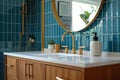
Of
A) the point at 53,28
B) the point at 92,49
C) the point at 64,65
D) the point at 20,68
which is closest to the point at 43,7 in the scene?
the point at 53,28

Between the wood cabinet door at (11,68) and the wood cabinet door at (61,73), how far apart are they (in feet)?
2.26

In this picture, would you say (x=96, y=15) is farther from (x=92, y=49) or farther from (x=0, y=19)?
(x=0, y=19)

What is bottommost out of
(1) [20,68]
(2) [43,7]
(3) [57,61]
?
(1) [20,68]

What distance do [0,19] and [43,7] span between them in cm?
65

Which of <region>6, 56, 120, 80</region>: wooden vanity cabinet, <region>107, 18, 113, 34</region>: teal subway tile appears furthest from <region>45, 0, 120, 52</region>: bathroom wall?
<region>6, 56, 120, 80</region>: wooden vanity cabinet

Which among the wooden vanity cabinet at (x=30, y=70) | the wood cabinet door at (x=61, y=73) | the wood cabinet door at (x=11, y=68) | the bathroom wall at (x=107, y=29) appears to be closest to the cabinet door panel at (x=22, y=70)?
the wooden vanity cabinet at (x=30, y=70)

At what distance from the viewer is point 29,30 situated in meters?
3.11

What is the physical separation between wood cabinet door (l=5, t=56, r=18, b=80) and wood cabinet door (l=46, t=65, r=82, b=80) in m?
0.69

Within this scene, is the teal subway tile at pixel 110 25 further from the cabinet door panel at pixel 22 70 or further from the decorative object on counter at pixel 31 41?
the decorative object on counter at pixel 31 41

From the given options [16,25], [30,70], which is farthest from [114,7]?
[16,25]

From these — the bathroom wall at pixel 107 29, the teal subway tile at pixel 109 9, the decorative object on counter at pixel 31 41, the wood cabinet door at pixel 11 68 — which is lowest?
the wood cabinet door at pixel 11 68

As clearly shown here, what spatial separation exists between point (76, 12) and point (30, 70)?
0.78m

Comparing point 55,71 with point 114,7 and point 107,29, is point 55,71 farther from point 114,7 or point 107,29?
point 114,7

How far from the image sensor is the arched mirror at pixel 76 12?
201 cm
